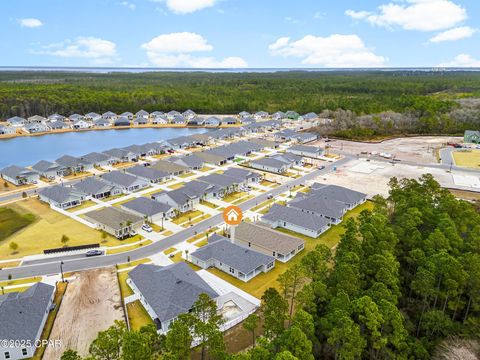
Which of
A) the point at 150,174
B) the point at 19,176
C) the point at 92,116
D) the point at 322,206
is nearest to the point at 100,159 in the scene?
the point at 19,176

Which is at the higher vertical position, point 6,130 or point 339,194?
point 6,130

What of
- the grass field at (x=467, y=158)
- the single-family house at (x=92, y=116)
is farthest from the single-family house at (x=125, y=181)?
the single-family house at (x=92, y=116)

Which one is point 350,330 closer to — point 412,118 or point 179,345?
point 179,345

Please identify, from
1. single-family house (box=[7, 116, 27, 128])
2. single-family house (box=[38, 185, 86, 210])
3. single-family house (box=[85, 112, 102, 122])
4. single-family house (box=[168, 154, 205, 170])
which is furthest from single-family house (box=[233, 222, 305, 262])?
single-family house (box=[7, 116, 27, 128])

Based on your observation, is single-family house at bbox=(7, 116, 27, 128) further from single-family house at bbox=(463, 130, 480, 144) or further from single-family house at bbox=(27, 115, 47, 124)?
single-family house at bbox=(463, 130, 480, 144)

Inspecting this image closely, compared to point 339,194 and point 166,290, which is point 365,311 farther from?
point 339,194

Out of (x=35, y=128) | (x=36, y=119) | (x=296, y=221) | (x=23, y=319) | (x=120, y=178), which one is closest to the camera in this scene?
(x=23, y=319)

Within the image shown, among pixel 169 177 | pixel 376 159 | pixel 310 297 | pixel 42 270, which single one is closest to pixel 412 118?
pixel 376 159
